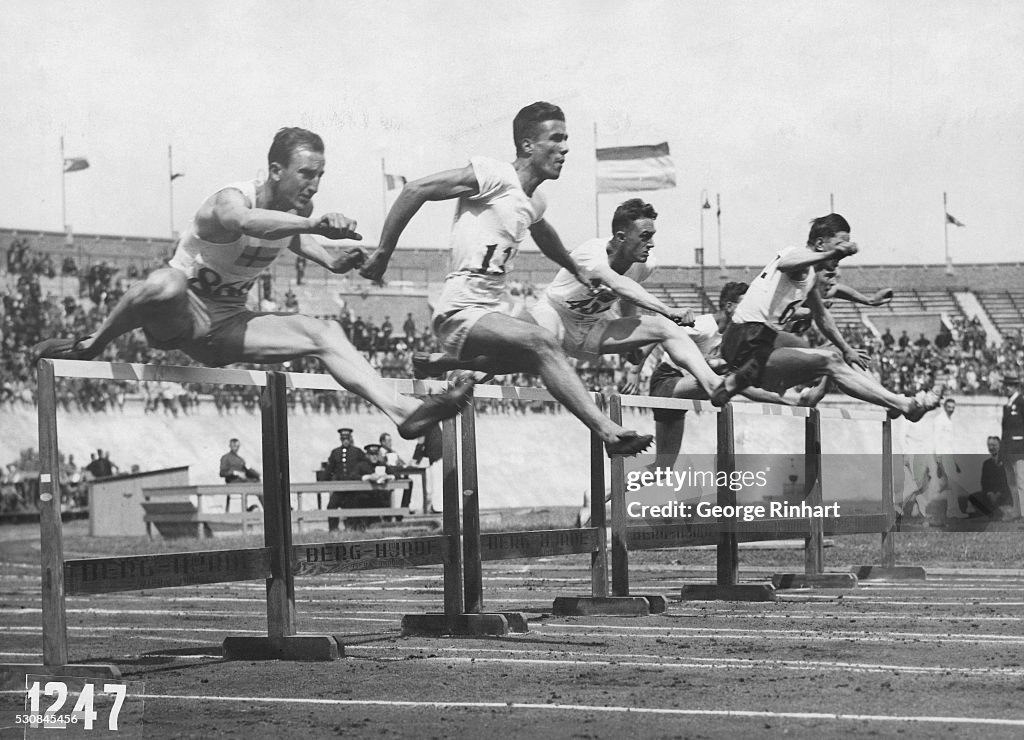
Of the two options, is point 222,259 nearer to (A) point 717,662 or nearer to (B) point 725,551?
(A) point 717,662

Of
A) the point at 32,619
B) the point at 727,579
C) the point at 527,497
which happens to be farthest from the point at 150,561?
the point at 527,497

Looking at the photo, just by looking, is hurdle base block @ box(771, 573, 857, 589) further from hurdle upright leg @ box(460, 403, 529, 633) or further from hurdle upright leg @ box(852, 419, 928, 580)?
hurdle upright leg @ box(460, 403, 529, 633)

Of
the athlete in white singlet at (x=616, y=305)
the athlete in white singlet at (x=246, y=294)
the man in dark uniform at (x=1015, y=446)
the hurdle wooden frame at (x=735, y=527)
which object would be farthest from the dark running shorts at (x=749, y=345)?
the man in dark uniform at (x=1015, y=446)

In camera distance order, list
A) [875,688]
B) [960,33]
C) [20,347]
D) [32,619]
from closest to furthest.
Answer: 1. [875,688]
2. [32,619]
3. [960,33]
4. [20,347]

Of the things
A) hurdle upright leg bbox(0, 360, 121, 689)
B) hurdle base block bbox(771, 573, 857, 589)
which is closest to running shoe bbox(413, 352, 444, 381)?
hurdle upright leg bbox(0, 360, 121, 689)

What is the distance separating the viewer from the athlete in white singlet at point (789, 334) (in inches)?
445

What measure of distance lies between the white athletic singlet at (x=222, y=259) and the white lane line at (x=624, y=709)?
2029mm

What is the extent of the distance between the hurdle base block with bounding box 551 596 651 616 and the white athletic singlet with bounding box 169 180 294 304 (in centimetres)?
367

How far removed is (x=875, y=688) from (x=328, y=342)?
118 inches

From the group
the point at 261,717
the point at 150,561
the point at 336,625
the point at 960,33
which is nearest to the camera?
the point at 261,717

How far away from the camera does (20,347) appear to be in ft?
113

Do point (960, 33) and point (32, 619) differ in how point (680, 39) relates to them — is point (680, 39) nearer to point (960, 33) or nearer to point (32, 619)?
point (960, 33)

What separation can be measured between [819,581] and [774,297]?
8.55 ft

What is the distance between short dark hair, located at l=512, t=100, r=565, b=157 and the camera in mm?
8891
